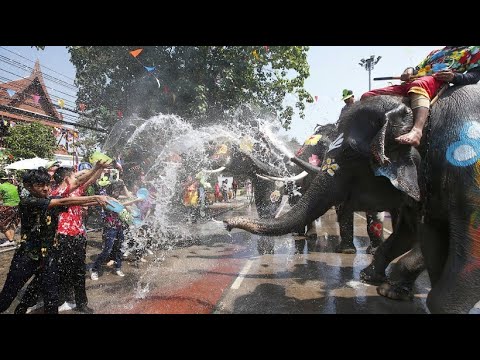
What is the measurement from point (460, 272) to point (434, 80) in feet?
6.57

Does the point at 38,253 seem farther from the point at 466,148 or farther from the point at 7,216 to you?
the point at 7,216

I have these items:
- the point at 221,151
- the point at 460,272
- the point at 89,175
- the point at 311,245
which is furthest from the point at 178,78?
the point at 460,272

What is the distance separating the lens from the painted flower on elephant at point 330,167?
3.82 m

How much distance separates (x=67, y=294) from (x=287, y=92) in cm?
1474

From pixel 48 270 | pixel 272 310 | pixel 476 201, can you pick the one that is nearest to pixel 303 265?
pixel 272 310

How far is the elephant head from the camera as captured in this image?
3.40 m

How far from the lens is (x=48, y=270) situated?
140 inches

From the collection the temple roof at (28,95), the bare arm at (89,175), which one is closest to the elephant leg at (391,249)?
the bare arm at (89,175)

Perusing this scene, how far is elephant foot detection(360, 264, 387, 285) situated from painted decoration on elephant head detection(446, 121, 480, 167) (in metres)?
2.46

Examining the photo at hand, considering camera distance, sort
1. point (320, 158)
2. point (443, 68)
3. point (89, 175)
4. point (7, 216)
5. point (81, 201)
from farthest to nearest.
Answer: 1. point (320, 158)
2. point (7, 216)
3. point (89, 175)
4. point (443, 68)
5. point (81, 201)

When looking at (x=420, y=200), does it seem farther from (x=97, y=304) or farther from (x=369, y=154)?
(x=97, y=304)

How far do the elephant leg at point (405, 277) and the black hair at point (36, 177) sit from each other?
174 inches

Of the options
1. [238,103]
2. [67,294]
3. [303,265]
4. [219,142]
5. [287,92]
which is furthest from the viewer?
[287,92]

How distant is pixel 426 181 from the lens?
343 centimetres
